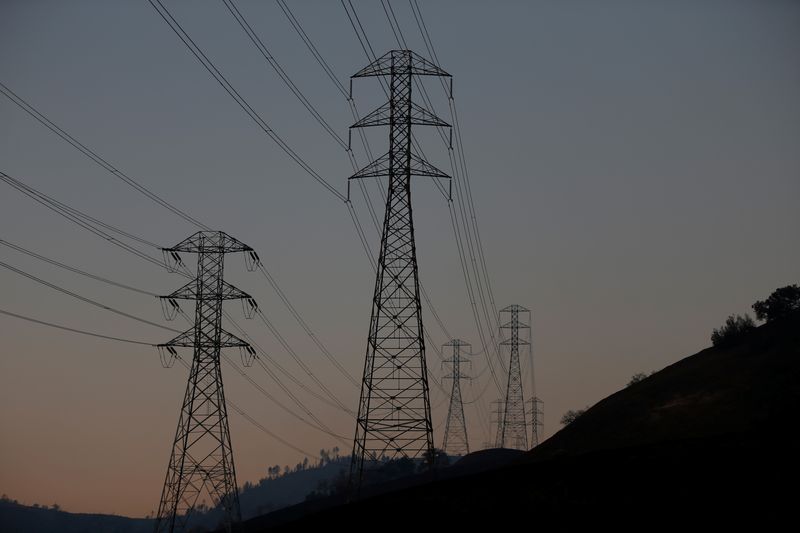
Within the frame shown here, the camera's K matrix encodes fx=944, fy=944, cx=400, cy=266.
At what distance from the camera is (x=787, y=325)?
129 meters

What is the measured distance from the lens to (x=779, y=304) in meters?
142

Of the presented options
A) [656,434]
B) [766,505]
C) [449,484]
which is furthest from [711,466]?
[656,434]

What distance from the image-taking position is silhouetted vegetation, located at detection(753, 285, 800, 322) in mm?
141750

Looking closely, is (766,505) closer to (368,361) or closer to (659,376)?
(368,361)

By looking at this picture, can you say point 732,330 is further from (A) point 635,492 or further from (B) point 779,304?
(A) point 635,492

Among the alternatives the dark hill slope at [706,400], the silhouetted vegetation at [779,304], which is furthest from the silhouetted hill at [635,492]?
the silhouetted vegetation at [779,304]

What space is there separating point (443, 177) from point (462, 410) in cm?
11481

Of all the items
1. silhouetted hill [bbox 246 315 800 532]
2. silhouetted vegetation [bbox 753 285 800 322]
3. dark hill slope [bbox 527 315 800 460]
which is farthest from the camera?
silhouetted vegetation [bbox 753 285 800 322]

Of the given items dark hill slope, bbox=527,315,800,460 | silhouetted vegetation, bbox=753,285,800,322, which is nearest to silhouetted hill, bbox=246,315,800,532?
dark hill slope, bbox=527,315,800,460

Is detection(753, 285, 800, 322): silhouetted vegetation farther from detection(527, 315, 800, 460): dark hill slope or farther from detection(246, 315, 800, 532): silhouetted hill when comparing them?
detection(246, 315, 800, 532): silhouetted hill

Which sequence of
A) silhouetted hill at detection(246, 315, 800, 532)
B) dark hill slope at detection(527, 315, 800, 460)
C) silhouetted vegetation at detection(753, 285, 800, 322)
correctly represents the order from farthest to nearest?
1. silhouetted vegetation at detection(753, 285, 800, 322)
2. dark hill slope at detection(527, 315, 800, 460)
3. silhouetted hill at detection(246, 315, 800, 532)

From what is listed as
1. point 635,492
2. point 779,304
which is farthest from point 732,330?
point 635,492

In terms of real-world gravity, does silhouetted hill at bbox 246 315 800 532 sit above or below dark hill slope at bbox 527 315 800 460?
below

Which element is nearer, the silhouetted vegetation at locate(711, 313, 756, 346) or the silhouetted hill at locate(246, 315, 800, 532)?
the silhouetted hill at locate(246, 315, 800, 532)
